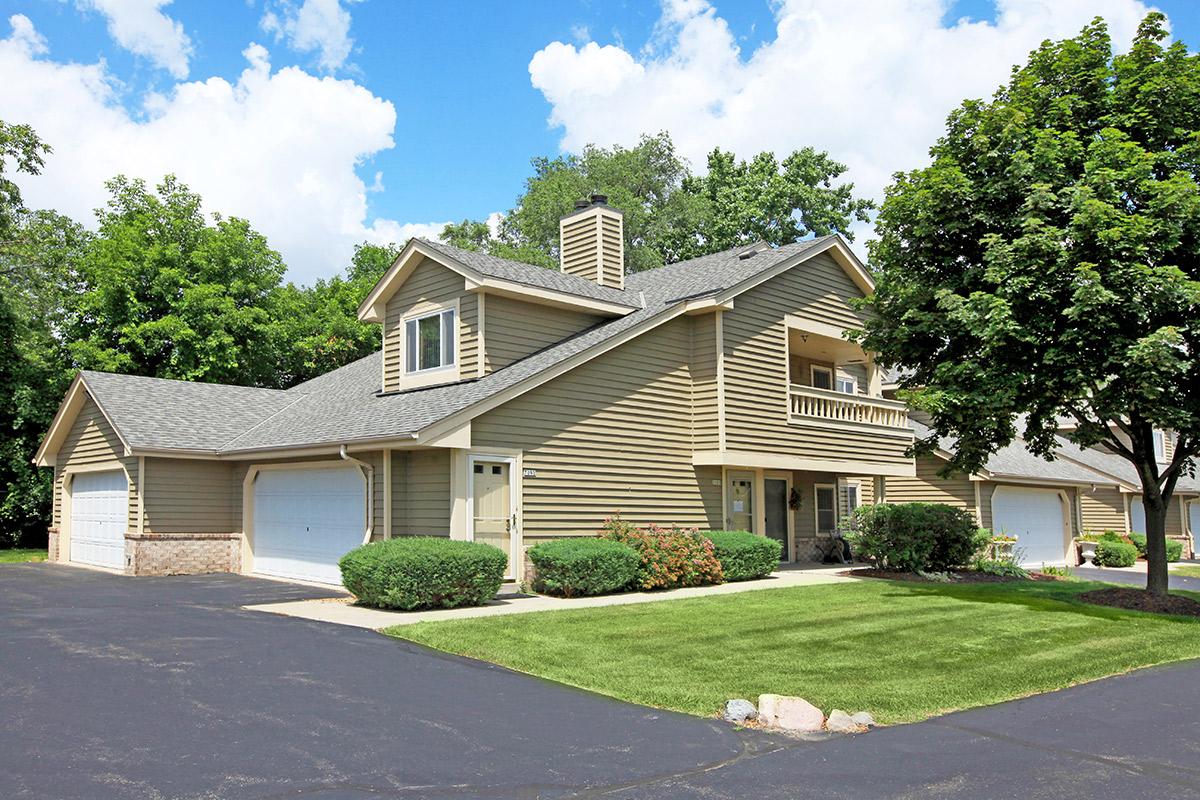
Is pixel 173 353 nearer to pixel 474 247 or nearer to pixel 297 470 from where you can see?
pixel 297 470

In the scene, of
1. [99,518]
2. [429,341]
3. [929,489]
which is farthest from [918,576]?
[99,518]

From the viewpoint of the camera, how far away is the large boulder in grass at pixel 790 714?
8141mm

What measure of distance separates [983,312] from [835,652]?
22.6 feet

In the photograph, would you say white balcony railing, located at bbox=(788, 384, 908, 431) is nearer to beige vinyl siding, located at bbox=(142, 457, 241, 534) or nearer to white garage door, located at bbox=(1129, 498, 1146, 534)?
beige vinyl siding, located at bbox=(142, 457, 241, 534)

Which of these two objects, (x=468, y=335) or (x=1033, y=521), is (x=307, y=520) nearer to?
(x=468, y=335)

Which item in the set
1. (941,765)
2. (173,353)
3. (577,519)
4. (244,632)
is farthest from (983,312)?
(173,353)

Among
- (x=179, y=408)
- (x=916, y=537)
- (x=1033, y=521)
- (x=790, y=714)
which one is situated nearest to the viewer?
(x=790, y=714)

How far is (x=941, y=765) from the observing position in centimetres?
702

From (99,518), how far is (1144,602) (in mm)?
22960

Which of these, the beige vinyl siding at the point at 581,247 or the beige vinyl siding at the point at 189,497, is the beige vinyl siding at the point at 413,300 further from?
the beige vinyl siding at the point at 581,247

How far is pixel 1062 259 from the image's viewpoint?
48.2ft

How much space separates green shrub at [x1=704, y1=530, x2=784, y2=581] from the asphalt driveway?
8.94 metres

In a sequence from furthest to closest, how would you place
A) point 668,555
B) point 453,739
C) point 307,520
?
point 307,520, point 668,555, point 453,739

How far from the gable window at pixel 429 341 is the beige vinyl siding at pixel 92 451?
6828 mm
